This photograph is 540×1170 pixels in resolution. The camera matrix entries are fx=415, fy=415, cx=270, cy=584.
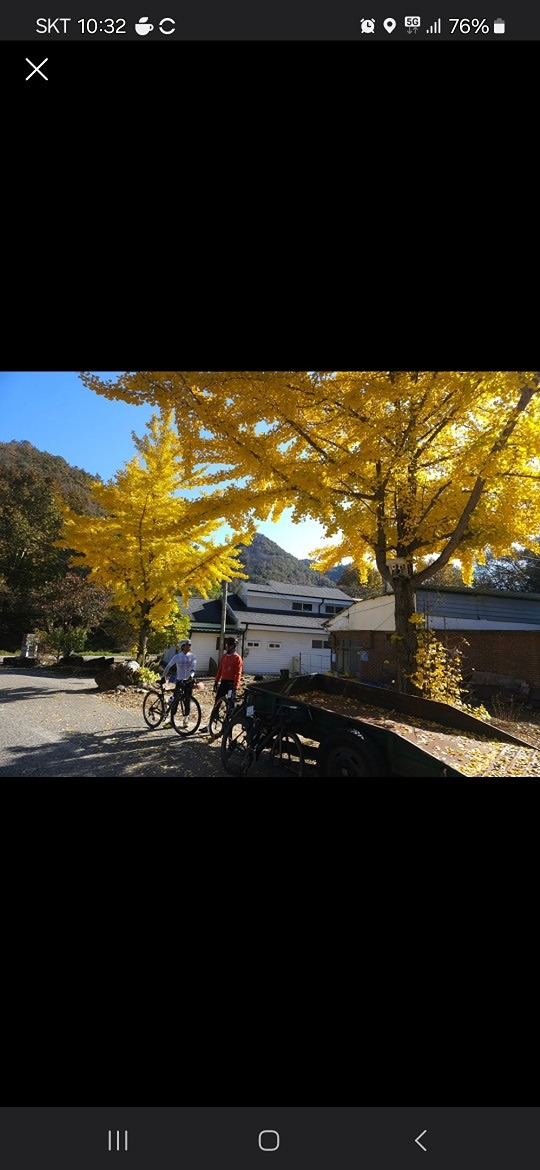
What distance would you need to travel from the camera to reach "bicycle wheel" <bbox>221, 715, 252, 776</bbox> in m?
4.39

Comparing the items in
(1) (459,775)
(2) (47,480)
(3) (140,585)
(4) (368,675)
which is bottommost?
(4) (368,675)

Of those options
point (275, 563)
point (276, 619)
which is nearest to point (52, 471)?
point (276, 619)

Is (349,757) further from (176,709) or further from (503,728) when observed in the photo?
(503,728)

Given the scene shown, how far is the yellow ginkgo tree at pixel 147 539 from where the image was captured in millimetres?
9586

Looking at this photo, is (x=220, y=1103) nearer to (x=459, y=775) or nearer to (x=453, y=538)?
(x=459, y=775)

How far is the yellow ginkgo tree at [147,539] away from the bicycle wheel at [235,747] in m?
5.05

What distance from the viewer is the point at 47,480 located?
3303 centimetres

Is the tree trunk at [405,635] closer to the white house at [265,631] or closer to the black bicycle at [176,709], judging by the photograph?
the black bicycle at [176,709]

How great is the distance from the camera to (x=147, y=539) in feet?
30.2

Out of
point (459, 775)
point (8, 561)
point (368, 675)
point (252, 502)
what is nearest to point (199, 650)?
point (368, 675)

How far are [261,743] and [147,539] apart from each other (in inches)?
245

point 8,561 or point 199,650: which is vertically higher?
point 8,561

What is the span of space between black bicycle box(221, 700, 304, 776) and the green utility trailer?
3.8 inches

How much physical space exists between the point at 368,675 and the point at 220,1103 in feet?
45.6
